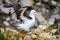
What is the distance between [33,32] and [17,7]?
0.58 m

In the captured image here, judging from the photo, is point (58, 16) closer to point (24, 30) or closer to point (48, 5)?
point (48, 5)

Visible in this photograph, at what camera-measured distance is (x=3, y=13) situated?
13.8 ft

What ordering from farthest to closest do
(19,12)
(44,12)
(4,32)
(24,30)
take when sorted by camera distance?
(44,12), (19,12), (24,30), (4,32)

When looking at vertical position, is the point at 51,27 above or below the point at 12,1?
below

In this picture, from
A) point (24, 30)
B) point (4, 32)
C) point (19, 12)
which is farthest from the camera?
point (19, 12)

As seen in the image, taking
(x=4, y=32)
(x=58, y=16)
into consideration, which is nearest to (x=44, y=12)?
(x=58, y=16)

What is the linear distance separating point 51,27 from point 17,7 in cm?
61

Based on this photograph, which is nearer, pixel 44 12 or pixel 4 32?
pixel 4 32

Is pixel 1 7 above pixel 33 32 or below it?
above

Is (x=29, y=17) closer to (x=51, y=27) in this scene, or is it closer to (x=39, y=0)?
(x=51, y=27)

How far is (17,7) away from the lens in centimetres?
441

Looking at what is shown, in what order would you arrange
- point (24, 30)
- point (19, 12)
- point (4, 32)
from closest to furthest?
point (4, 32)
point (24, 30)
point (19, 12)

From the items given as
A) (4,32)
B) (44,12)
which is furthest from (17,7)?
(4,32)

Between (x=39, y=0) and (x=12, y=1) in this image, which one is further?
(x=39, y=0)
